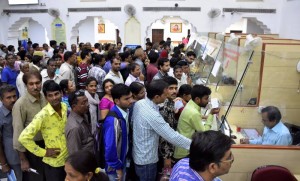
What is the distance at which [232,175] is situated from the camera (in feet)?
9.81

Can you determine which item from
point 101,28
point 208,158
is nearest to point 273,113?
point 208,158

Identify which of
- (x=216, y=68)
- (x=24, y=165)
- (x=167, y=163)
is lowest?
(x=167, y=163)

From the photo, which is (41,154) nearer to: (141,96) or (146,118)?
(146,118)

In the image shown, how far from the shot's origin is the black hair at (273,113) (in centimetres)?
328

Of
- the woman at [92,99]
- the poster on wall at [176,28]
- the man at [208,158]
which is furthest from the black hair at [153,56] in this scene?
the poster on wall at [176,28]

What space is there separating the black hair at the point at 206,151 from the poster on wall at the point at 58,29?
12464 mm


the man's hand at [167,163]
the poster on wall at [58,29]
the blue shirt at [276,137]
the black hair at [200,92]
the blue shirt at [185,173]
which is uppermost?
the poster on wall at [58,29]

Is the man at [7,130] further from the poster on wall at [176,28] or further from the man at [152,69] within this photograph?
the poster on wall at [176,28]

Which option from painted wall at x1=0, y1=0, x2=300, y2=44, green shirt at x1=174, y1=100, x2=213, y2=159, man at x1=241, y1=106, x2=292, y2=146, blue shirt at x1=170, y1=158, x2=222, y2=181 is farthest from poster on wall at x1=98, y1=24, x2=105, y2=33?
blue shirt at x1=170, y1=158, x2=222, y2=181

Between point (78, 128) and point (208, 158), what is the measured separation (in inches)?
52.3

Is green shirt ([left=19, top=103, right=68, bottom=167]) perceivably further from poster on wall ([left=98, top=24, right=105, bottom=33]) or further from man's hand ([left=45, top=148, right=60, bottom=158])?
poster on wall ([left=98, top=24, right=105, bottom=33])

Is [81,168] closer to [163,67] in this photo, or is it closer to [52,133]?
[52,133]

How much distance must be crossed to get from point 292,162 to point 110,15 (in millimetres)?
10923

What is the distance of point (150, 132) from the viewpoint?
2.66m
